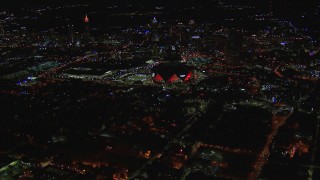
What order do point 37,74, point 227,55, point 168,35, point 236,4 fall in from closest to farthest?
point 37,74 → point 227,55 → point 168,35 → point 236,4

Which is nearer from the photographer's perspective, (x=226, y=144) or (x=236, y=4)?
(x=226, y=144)

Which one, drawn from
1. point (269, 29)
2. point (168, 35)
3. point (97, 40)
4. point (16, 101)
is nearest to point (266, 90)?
point (16, 101)

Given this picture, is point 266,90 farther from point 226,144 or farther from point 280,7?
point 280,7

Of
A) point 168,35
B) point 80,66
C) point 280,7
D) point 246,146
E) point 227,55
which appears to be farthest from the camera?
point 280,7

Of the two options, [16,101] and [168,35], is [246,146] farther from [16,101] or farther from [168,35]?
[168,35]

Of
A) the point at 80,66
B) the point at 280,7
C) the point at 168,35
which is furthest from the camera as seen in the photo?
the point at 280,7

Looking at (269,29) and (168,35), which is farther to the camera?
(269,29)

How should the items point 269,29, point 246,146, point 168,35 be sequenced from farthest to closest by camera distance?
point 269,29, point 168,35, point 246,146

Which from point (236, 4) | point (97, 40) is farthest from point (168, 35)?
point (236, 4)
